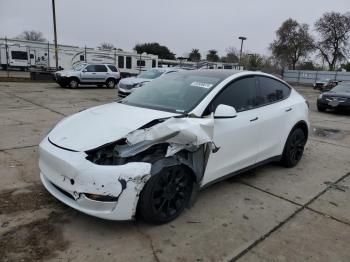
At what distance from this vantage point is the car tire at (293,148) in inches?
190

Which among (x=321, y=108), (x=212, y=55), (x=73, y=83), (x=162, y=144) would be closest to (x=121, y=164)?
(x=162, y=144)

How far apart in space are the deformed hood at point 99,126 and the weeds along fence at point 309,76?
39447mm

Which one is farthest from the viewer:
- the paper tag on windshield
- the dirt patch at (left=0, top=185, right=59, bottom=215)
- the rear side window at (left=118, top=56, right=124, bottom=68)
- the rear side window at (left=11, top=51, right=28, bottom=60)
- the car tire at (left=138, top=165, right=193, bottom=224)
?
the rear side window at (left=11, top=51, right=28, bottom=60)

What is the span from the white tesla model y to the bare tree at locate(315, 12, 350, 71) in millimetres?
45732

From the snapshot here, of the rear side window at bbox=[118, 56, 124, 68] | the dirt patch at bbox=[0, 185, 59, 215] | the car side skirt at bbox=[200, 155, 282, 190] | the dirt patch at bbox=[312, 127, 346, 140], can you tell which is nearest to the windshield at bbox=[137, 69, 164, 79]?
the dirt patch at bbox=[312, 127, 346, 140]

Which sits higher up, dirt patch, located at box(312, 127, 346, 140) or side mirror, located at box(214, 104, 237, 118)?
side mirror, located at box(214, 104, 237, 118)

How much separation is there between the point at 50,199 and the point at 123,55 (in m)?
29.2

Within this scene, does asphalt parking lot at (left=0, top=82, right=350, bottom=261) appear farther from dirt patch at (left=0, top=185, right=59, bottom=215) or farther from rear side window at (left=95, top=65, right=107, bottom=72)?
rear side window at (left=95, top=65, right=107, bottom=72)

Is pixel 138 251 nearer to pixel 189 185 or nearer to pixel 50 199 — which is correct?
pixel 189 185

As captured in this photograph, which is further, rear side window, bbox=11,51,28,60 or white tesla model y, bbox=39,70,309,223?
rear side window, bbox=11,51,28,60

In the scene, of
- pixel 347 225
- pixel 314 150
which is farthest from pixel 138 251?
pixel 314 150

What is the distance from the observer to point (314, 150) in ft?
20.6

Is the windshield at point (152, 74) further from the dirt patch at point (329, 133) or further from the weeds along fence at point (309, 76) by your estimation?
the weeds along fence at point (309, 76)

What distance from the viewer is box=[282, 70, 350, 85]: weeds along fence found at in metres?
37.5
